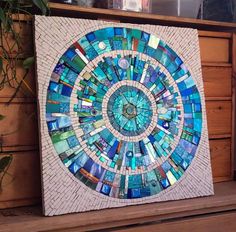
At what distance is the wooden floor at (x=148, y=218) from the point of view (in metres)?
1.00

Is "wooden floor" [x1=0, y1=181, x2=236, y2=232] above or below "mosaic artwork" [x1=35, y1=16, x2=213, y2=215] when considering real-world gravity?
below

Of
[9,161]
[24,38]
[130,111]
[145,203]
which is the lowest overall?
[145,203]

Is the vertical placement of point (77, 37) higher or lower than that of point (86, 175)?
higher

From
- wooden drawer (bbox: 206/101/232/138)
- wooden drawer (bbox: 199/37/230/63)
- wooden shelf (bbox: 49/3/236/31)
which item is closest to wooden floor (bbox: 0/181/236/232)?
wooden drawer (bbox: 206/101/232/138)

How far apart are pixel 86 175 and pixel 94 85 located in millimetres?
272

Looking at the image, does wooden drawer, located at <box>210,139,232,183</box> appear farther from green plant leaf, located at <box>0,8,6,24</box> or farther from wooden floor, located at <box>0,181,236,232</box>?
green plant leaf, located at <box>0,8,6,24</box>

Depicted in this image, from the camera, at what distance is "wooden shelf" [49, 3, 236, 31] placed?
118cm

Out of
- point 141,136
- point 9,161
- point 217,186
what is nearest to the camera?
point 9,161

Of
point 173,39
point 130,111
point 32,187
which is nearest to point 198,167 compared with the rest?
point 130,111

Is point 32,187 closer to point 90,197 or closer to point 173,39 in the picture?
point 90,197

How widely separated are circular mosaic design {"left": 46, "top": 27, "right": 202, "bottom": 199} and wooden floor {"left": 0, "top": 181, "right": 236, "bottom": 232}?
3.1 inches

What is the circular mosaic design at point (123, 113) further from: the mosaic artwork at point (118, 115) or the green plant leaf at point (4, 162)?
the green plant leaf at point (4, 162)

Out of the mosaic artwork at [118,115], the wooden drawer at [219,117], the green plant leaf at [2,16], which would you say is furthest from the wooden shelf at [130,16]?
the wooden drawer at [219,117]

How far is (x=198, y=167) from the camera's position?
1271 millimetres
